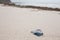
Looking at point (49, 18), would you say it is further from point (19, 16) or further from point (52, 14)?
point (19, 16)

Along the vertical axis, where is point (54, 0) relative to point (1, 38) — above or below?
above

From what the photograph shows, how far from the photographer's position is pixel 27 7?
3.00 ft

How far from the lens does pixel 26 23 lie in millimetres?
918


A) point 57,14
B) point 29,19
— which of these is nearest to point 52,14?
point 57,14

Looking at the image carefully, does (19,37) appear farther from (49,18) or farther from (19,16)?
(49,18)

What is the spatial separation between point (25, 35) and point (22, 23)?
0.32 feet

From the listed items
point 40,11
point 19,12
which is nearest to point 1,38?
point 19,12

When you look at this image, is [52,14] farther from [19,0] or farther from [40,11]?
[19,0]

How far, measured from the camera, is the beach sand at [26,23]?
88 centimetres

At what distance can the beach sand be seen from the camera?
0.88 metres

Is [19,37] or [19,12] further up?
[19,12]

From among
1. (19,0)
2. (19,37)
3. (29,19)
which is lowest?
(19,37)

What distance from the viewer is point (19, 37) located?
0.93 meters

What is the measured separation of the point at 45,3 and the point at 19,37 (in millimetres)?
330
